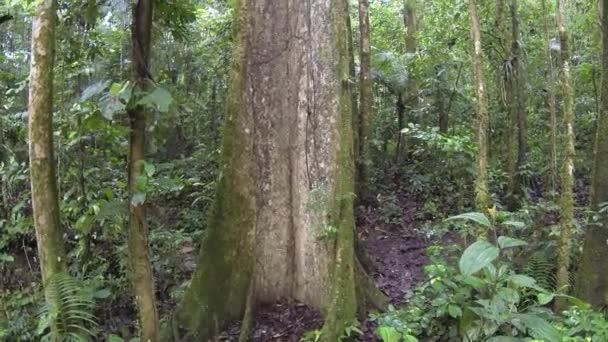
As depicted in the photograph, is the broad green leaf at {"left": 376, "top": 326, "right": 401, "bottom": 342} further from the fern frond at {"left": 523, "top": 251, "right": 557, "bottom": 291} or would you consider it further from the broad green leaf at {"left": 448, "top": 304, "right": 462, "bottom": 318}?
the fern frond at {"left": 523, "top": 251, "right": 557, "bottom": 291}

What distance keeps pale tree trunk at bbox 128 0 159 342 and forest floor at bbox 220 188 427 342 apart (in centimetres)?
67

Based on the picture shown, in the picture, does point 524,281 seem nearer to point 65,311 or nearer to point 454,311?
point 454,311

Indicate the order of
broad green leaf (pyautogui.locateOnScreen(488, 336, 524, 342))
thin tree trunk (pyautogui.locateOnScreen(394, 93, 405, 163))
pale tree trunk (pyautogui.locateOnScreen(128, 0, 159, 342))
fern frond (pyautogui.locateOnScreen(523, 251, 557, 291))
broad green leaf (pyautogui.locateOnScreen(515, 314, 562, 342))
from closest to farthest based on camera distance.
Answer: broad green leaf (pyautogui.locateOnScreen(515, 314, 562, 342)) → broad green leaf (pyautogui.locateOnScreen(488, 336, 524, 342)) → pale tree trunk (pyautogui.locateOnScreen(128, 0, 159, 342)) → fern frond (pyautogui.locateOnScreen(523, 251, 557, 291)) → thin tree trunk (pyautogui.locateOnScreen(394, 93, 405, 163))

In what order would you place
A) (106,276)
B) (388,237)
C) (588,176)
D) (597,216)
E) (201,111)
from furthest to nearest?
(201,111), (588,176), (388,237), (106,276), (597,216)

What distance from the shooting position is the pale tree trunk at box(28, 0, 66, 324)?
483 centimetres

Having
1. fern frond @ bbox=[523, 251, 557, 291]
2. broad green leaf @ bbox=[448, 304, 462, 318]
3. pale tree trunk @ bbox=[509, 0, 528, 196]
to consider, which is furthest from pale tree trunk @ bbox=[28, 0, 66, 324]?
pale tree trunk @ bbox=[509, 0, 528, 196]

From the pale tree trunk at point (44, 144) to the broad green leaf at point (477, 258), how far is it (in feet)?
11.2

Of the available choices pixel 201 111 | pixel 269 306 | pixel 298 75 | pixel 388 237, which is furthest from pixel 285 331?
pixel 201 111

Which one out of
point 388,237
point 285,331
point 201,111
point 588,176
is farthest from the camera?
point 201,111

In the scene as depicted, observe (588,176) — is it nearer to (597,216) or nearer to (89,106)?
(597,216)

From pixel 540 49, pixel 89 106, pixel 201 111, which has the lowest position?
pixel 89 106

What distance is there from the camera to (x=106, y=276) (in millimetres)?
6012

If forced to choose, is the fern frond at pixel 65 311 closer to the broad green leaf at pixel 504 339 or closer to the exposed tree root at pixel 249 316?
the exposed tree root at pixel 249 316

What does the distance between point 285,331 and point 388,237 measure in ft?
10.3
